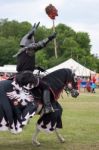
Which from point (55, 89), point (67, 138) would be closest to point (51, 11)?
point (55, 89)

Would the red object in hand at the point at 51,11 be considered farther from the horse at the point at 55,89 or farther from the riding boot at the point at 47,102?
the riding boot at the point at 47,102

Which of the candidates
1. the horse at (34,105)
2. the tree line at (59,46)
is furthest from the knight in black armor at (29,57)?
the tree line at (59,46)

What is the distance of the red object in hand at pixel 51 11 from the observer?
11.3 meters

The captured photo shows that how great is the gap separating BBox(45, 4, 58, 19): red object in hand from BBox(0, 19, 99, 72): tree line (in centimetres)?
7376

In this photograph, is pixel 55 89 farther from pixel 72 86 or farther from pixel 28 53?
pixel 28 53

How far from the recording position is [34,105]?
10.9 metres

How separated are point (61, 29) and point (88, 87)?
66.9 meters

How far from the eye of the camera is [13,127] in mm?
10656

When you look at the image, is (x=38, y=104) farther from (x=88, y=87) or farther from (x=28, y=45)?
(x=88, y=87)

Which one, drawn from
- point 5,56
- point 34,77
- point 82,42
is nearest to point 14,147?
point 34,77

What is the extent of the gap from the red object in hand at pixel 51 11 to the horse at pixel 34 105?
1145 mm

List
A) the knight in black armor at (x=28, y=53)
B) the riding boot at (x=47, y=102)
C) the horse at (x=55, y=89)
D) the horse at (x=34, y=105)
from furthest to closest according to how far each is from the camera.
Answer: the horse at (x=55, y=89), the riding boot at (x=47, y=102), the knight in black armor at (x=28, y=53), the horse at (x=34, y=105)

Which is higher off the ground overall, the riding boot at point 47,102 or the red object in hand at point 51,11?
the red object in hand at point 51,11

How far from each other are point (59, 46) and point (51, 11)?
9021 centimetres
